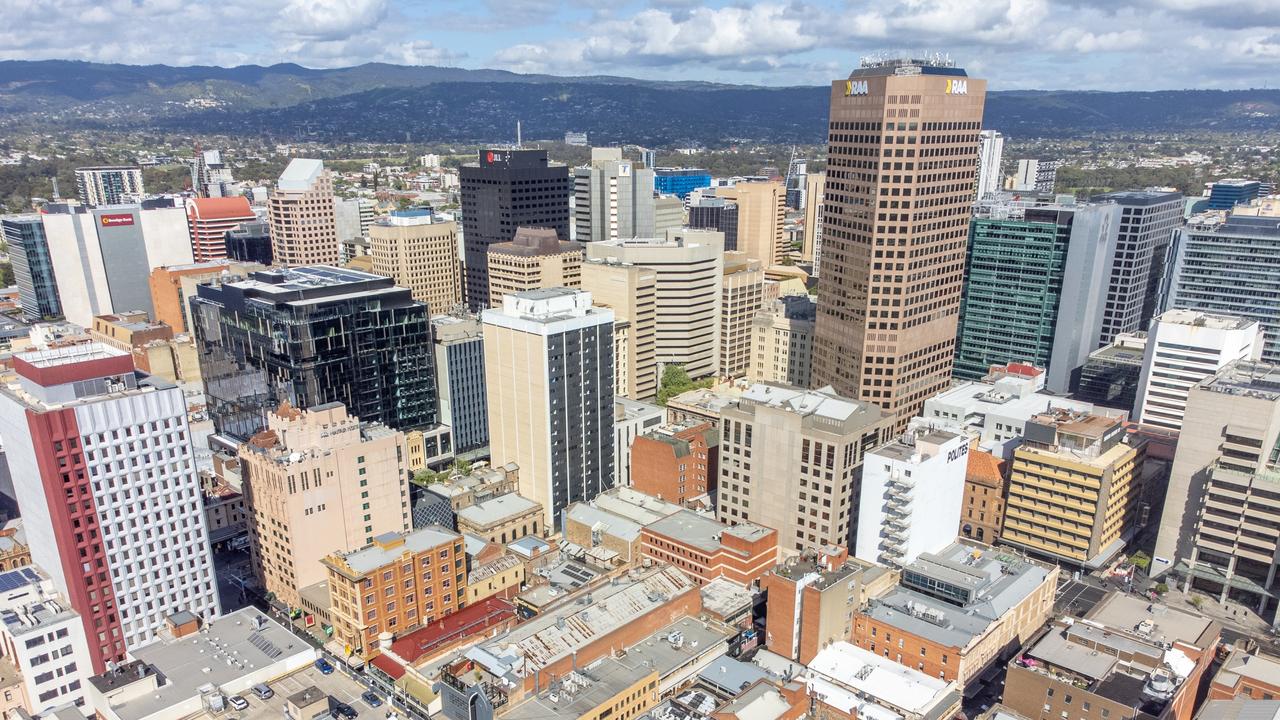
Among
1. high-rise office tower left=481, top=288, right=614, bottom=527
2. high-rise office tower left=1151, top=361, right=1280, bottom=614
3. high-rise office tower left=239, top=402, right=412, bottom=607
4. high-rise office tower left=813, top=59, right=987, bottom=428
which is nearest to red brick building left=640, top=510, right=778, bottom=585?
high-rise office tower left=481, top=288, right=614, bottom=527

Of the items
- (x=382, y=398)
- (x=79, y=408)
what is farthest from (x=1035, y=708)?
(x=382, y=398)

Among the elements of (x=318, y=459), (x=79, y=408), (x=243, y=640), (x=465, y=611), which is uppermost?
(x=79, y=408)

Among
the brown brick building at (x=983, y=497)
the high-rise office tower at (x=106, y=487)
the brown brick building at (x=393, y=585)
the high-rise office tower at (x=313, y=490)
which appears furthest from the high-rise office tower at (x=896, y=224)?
the high-rise office tower at (x=106, y=487)

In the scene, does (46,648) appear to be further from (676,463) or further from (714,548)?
(676,463)

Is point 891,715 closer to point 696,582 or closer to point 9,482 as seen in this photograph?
point 696,582

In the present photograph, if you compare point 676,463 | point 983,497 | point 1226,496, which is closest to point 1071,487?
point 983,497

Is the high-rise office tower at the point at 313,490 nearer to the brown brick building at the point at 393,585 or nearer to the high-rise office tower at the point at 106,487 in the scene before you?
the brown brick building at the point at 393,585

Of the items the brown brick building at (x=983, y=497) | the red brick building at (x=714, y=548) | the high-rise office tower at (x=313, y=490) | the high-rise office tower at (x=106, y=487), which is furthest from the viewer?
the brown brick building at (x=983, y=497)
